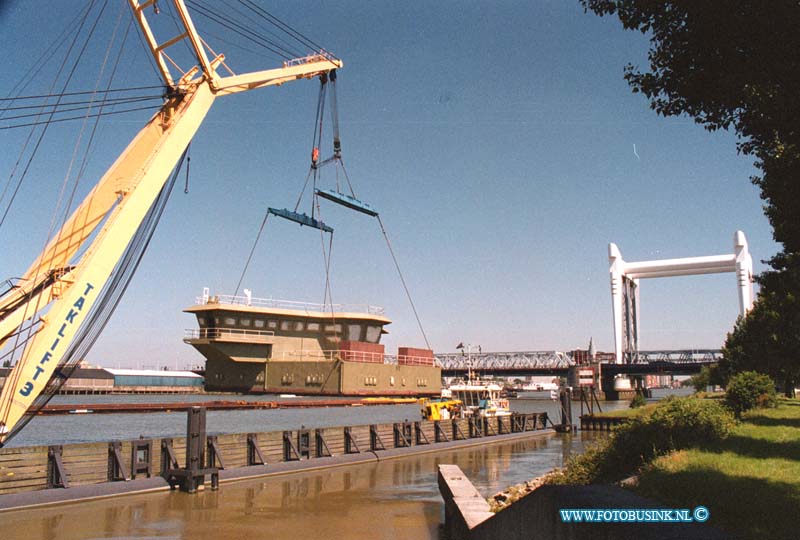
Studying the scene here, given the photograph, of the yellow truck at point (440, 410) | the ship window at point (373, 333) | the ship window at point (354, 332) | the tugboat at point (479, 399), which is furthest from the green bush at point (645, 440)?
the ship window at point (373, 333)

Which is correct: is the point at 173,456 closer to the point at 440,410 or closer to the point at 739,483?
the point at 739,483

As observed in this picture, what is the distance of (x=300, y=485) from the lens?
19844 millimetres

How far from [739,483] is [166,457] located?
1545cm

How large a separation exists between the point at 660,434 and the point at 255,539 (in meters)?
11.5

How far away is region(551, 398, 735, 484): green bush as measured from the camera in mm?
16500

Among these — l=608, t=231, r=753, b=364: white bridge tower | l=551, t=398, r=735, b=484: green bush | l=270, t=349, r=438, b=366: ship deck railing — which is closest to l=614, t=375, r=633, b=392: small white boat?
l=608, t=231, r=753, b=364: white bridge tower

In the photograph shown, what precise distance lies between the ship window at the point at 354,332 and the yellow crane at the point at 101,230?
37239 millimetres

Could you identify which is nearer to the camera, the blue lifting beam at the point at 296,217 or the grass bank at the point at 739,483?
the grass bank at the point at 739,483

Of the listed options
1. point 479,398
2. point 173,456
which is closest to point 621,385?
point 479,398

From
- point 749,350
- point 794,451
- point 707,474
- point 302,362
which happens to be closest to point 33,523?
point 707,474

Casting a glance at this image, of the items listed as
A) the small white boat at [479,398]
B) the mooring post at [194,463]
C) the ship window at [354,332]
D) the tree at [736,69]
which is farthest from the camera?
the ship window at [354,332]

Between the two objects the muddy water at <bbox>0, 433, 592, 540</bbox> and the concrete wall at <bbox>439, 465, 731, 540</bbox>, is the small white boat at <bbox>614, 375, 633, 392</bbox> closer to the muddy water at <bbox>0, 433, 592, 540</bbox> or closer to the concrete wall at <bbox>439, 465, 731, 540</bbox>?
the muddy water at <bbox>0, 433, 592, 540</bbox>

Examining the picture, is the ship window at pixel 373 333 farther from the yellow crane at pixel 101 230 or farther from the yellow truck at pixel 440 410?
the yellow crane at pixel 101 230

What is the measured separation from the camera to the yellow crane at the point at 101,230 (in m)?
16.8
